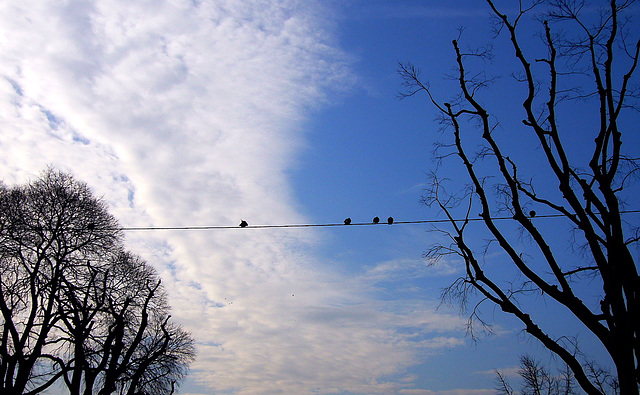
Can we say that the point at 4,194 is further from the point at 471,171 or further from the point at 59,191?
the point at 471,171

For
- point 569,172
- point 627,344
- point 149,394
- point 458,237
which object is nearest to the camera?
point 627,344

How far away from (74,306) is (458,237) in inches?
605

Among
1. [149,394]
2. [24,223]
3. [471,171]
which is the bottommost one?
[149,394]

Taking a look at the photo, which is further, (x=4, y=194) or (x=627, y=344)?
(x=4, y=194)

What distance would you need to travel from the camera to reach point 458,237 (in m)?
8.25

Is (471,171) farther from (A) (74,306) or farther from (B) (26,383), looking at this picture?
(B) (26,383)

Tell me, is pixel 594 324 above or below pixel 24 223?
below

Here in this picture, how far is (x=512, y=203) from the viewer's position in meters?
7.92

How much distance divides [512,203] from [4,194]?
1810cm

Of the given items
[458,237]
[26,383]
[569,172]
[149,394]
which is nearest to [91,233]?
[26,383]

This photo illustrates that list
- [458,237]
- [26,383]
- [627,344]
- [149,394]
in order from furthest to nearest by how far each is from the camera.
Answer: [149,394], [26,383], [458,237], [627,344]

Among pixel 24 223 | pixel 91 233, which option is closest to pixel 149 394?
pixel 91 233

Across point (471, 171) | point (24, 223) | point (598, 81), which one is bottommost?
point (471, 171)

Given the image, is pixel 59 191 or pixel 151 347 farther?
pixel 151 347
